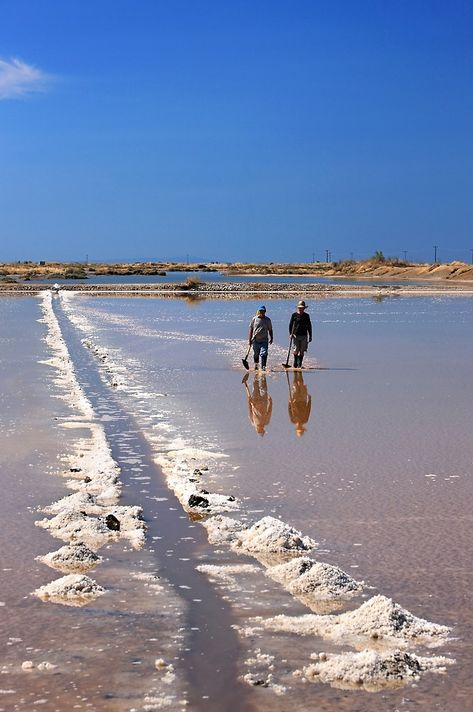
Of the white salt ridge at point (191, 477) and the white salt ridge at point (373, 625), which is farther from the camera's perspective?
the white salt ridge at point (191, 477)

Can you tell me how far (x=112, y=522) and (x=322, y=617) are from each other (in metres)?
2.20

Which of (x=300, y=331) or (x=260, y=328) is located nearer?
(x=260, y=328)

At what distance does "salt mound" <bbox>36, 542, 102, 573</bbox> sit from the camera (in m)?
6.18

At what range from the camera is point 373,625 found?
5.05m

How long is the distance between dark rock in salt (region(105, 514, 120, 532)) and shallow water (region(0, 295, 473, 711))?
0.28 meters

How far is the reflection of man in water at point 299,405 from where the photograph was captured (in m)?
12.0

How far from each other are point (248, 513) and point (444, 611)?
2.38m

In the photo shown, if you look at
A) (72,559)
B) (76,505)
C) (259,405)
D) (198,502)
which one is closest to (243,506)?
(198,502)

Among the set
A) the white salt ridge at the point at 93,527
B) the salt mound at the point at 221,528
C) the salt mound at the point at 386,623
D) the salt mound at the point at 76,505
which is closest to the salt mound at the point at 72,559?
the white salt ridge at the point at 93,527

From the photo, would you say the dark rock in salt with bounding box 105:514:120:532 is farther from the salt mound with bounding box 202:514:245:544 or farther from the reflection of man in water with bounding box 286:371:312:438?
the reflection of man in water with bounding box 286:371:312:438

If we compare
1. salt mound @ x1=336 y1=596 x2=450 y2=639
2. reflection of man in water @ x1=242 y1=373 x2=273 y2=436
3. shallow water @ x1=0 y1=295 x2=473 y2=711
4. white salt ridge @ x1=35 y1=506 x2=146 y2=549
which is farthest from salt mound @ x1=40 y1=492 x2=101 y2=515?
reflection of man in water @ x1=242 y1=373 x2=273 y2=436

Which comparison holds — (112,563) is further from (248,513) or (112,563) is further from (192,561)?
(248,513)

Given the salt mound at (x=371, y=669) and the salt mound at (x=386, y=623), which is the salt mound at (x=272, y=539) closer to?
the salt mound at (x=386, y=623)

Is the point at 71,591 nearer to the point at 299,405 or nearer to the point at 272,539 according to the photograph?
the point at 272,539
